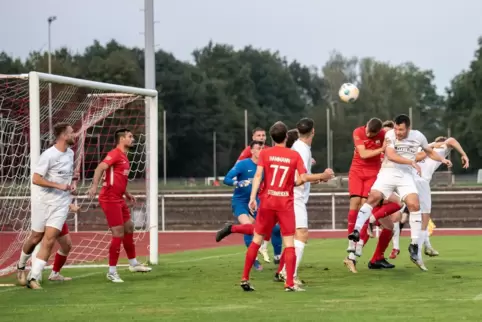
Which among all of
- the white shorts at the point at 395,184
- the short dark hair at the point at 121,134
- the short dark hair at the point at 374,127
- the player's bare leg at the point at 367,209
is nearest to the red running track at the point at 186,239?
the short dark hair at the point at 121,134

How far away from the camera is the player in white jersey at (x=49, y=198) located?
45.6 feet

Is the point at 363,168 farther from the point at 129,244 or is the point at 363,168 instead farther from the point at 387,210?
the point at 129,244

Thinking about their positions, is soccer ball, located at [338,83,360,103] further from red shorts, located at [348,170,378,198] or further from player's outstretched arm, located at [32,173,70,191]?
player's outstretched arm, located at [32,173,70,191]

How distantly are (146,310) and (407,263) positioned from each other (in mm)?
7206

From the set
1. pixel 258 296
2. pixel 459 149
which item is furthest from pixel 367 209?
pixel 258 296

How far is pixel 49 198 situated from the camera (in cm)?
1400

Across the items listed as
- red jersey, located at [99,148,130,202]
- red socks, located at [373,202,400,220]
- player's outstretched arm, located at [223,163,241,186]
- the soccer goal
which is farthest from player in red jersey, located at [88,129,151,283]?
red socks, located at [373,202,400,220]

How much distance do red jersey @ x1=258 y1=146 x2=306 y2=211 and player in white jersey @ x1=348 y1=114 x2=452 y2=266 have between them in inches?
99.1

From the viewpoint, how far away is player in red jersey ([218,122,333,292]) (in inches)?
494

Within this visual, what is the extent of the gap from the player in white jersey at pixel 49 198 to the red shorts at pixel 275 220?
9.53 feet

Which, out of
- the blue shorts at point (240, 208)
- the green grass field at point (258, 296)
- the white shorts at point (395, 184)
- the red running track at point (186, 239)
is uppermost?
the white shorts at point (395, 184)

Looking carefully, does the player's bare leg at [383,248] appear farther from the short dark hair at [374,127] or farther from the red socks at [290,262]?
the red socks at [290,262]

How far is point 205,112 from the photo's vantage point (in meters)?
104

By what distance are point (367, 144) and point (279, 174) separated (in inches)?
128
